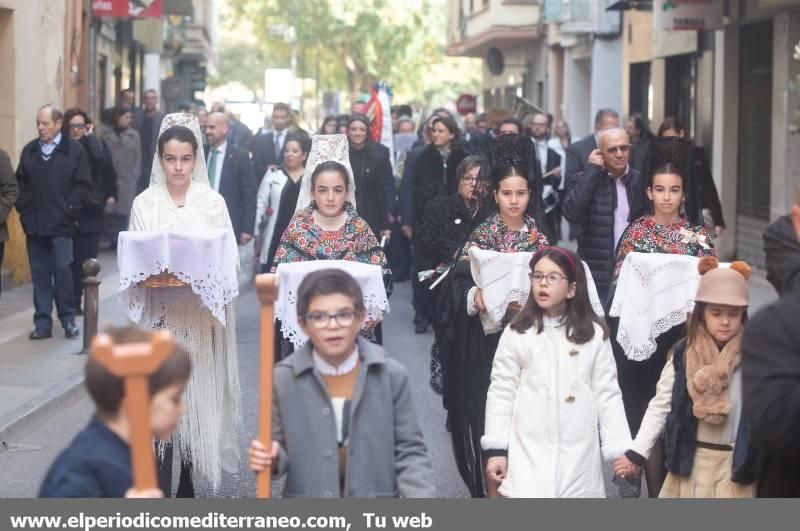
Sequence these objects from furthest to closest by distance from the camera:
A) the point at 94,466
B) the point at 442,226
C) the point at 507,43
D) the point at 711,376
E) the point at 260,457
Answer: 1. the point at 507,43
2. the point at 442,226
3. the point at 711,376
4. the point at 260,457
5. the point at 94,466

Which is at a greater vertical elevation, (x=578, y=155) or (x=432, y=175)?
(x=578, y=155)

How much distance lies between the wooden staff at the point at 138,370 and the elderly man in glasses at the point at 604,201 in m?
5.65

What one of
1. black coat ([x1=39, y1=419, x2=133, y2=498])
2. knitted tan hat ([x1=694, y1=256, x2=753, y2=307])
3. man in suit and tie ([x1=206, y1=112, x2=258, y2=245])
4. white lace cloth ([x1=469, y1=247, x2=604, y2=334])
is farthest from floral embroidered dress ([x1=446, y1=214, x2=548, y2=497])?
man in suit and tie ([x1=206, y1=112, x2=258, y2=245])

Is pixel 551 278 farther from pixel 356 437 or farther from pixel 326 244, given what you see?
pixel 326 244

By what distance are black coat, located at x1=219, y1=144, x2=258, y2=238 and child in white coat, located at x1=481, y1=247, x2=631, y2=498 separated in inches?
261

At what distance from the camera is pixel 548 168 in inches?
786

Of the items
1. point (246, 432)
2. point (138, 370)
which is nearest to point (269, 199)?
point (246, 432)

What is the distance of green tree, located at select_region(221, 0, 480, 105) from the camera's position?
59125mm

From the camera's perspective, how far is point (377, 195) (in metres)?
14.6

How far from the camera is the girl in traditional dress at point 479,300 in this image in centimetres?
760

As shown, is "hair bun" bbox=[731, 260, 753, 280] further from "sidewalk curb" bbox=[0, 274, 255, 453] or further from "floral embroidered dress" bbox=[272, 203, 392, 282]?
"sidewalk curb" bbox=[0, 274, 255, 453]

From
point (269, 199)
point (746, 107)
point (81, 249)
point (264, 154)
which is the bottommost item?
point (81, 249)

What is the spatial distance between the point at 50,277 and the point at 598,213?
6.21 meters

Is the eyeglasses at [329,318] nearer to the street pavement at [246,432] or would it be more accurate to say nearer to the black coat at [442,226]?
the street pavement at [246,432]
